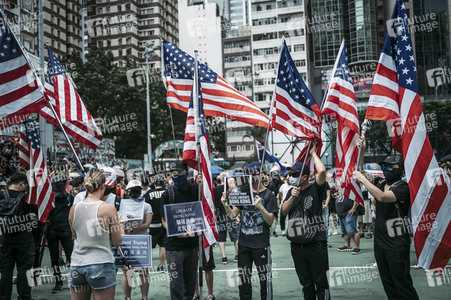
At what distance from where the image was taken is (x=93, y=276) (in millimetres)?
4531

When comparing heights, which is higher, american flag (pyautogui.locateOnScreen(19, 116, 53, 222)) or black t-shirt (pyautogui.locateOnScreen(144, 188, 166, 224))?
american flag (pyautogui.locateOnScreen(19, 116, 53, 222))

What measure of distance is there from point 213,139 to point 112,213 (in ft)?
142

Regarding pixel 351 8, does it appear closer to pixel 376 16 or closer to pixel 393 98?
pixel 376 16

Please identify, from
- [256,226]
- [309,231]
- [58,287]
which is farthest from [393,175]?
[58,287]

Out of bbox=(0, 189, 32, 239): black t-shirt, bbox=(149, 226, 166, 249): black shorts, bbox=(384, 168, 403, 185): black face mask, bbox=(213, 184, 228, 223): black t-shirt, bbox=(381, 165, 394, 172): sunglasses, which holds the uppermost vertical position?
bbox=(381, 165, 394, 172): sunglasses

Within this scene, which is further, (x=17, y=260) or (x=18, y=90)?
(x=17, y=260)

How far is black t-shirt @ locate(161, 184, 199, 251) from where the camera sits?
600 cm

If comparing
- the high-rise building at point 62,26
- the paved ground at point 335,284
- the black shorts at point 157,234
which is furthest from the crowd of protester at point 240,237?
the high-rise building at point 62,26

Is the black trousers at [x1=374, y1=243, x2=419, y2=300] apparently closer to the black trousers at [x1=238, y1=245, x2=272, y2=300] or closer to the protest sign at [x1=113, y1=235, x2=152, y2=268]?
the black trousers at [x1=238, y1=245, x2=272, y2=300]

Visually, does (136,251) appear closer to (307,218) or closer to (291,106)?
(307,218)

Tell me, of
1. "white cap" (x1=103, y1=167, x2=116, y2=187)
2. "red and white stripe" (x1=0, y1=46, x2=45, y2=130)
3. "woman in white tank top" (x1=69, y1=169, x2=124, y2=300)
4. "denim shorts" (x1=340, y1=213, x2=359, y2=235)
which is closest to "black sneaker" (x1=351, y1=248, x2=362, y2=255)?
"denim shorts" (x1=340, y1=213, x2=359, y2=235)

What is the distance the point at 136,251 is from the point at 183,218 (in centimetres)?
76

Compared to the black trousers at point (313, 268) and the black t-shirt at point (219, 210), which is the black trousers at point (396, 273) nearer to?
the black trousers at point (313, 268)

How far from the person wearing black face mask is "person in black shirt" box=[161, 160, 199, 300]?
2.35 m
